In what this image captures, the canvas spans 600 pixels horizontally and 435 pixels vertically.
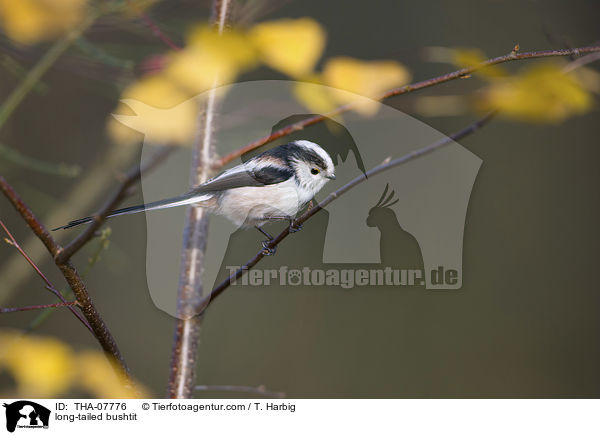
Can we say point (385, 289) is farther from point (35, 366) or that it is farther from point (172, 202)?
point (35, 366)

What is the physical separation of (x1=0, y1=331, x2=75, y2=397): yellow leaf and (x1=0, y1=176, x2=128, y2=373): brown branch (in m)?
0.23

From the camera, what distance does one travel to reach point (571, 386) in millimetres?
799

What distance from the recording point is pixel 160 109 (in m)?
0.66

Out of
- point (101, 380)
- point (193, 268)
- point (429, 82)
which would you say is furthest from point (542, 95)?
point (101, 380)

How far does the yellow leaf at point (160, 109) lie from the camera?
63cm

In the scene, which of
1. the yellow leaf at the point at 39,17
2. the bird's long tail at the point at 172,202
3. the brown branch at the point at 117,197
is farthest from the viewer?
the yellow leaf at the point at 39,17

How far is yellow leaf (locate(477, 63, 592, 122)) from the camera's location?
0.51 meters

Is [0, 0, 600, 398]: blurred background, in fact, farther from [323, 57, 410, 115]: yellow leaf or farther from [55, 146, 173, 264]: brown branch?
[55, 146, 173, 264]: brown branch

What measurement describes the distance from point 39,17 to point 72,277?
0.52 m

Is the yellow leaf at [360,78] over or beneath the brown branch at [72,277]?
over

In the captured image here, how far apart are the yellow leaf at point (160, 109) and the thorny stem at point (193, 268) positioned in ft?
0.07

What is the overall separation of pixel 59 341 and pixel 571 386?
825 millimetres

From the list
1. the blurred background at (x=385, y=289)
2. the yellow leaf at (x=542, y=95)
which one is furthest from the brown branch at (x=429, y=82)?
the blurred background at (x=385, y=289)
